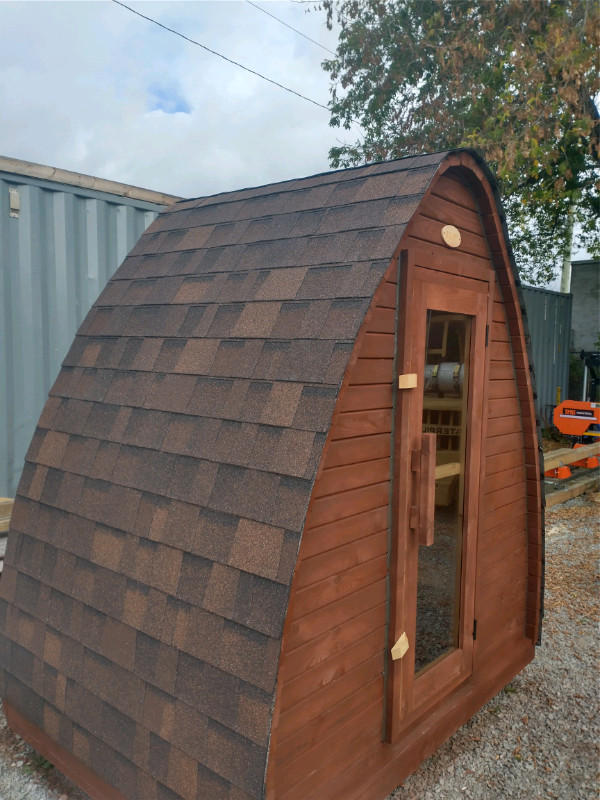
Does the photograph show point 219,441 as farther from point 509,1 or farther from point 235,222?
point 509,1

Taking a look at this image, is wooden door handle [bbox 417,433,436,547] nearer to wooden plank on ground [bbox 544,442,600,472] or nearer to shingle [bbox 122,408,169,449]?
shingle [bbox 122,408,169,449]

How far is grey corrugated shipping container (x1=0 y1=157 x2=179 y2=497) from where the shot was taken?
4.92 meters

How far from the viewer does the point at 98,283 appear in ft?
18.3

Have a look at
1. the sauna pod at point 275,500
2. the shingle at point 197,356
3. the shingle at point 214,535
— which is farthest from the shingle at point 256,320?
the shingle at point 214,535

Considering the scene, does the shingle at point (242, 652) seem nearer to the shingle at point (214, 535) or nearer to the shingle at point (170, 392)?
the shingle at point (214, 535)

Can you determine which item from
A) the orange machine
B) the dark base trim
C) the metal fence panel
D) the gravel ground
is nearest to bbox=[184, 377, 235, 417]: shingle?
the dark base trim

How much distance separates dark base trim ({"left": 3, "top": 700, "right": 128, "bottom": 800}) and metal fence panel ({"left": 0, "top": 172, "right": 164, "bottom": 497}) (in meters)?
2.44

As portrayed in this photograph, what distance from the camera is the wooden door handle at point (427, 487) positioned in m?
2.59

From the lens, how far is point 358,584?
8.02 ft

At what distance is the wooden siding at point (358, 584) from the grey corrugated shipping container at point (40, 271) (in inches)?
142

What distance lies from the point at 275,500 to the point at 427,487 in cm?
86

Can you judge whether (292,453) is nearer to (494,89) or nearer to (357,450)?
(357,450)

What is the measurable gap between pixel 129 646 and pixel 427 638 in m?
1.52

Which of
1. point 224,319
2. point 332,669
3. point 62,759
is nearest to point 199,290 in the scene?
point 224,319
